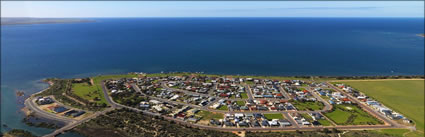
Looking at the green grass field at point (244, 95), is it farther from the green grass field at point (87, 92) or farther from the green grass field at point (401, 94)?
the green grass field at point (87, 92)

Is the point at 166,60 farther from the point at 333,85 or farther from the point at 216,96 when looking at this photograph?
the point at 333,85

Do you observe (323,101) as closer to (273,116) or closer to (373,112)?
(373,112)

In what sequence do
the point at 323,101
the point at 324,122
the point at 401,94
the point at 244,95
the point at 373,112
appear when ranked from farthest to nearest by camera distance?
1. the point at 244,95
2. the point at 323,101
3. the point at 373,112
4. the point at 324,122
5. the point at 401,94

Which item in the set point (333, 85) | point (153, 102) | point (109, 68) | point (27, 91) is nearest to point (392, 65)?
point (333, 85)

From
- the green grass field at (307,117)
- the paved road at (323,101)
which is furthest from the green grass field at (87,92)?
the paved road at (323,101)

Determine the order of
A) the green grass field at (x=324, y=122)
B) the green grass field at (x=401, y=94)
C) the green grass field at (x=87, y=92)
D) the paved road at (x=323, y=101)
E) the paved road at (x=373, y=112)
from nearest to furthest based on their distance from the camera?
the green grass field at (x=401, y=94)
the paved road at (x=373, y=112)
the green grass field at (x=324, y=122)
the paved road at (x=323, y=101)
the green grass field at (x=87, y=92)

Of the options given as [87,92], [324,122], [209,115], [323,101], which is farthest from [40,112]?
[323,101]

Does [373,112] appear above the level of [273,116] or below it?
above
